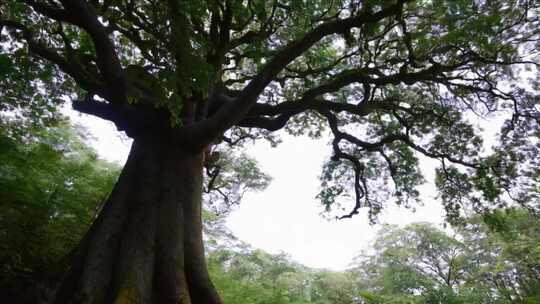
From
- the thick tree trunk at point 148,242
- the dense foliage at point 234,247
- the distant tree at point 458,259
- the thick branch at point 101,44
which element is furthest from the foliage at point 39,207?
the distant tree at point 458,259

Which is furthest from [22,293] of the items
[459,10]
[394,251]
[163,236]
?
[394,251]

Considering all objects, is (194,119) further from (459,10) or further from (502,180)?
(502,180)

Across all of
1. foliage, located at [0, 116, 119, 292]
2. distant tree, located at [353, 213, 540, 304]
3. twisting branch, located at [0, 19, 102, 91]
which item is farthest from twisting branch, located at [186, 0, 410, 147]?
Result: distant tree, located at [353, 213, 540, 304]

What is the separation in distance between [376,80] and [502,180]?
133 inches

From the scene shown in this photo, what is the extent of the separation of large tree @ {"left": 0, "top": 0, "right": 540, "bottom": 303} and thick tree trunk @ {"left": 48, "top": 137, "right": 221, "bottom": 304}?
0.02m

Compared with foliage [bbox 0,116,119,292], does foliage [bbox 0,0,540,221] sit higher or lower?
higher

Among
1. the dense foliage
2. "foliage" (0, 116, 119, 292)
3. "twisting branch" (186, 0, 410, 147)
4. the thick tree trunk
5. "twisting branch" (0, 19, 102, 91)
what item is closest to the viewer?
the thick tree trunk

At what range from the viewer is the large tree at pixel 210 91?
3.40 metres

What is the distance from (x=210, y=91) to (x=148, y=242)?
2.68 m

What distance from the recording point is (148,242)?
3586 mm

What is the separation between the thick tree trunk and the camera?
10.3 ft

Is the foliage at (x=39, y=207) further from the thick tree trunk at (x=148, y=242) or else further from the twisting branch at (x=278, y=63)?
the twisting branch at (x=278, y=63)

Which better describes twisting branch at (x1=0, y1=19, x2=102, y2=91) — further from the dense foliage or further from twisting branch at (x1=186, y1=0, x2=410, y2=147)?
twisting branch at (x1=186, y1=0, x2=410, y2=147)

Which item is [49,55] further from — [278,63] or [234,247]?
→ [234,247]
